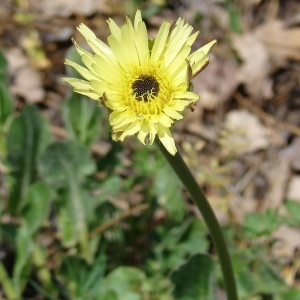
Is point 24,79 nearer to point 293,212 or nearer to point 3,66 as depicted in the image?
point 3,66

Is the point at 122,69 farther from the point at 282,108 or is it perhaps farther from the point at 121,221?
the point at 282,108

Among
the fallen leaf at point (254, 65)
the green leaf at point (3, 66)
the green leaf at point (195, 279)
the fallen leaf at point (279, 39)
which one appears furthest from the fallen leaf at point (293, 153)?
the green leaf at point (3, 66)

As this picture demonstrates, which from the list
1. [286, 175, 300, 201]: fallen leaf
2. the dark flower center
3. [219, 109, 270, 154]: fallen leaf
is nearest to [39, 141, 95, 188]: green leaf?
[219, 109, 270, 154]: fallen leaf

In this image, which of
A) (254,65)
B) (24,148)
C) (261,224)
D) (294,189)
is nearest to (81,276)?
(24,148)

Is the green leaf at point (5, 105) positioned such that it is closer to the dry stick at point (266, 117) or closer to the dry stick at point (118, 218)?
the dry stick at point (118, 218)

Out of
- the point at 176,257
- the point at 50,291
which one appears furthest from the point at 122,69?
the point at 50,291
